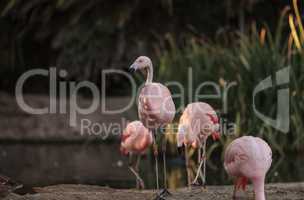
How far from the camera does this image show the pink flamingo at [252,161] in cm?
329

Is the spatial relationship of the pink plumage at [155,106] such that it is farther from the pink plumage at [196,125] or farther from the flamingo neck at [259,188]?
the flamingo neck at [259,188]

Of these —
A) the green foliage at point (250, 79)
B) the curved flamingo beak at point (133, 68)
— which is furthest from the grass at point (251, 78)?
the curved flamingo beak at point (133, 68)

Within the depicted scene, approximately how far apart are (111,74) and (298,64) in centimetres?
371

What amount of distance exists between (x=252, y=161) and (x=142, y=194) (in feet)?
2.39

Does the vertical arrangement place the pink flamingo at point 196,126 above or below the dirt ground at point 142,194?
above

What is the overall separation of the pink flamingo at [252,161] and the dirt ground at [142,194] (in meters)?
0.38

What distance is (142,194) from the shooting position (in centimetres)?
381

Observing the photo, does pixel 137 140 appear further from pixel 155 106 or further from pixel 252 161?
pixel 252 161

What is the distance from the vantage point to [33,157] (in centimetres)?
662

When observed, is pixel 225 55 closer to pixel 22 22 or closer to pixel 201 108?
pixel 201 108

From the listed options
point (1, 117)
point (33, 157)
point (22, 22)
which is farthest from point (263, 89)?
point (22, 22)

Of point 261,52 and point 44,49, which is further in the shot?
point 44,49

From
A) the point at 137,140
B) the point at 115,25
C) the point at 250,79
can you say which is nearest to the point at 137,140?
the point at 137,140

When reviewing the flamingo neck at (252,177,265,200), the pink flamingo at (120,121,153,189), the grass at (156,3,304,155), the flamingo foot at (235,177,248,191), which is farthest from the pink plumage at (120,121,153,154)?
the grass at (156,3,304,155)
